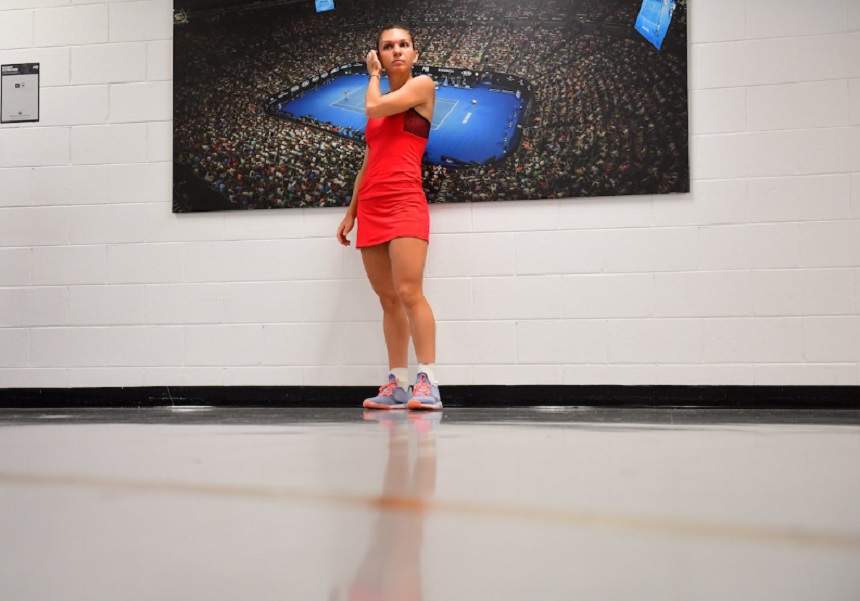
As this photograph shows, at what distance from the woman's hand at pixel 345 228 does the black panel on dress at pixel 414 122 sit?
456 millimetres

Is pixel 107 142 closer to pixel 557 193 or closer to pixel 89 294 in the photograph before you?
pixel 89 294

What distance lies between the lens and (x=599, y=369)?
3.60m

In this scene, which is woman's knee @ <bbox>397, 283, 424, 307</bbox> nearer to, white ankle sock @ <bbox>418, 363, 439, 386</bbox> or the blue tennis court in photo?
white ankle sock @ <bbox>418, 363, 439, 386</bbox>

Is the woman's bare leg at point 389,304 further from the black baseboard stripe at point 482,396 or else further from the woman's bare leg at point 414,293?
the black baseboard stripe at point 482,396

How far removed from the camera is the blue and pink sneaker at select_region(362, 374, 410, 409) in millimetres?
3367

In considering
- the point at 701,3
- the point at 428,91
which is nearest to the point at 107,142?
the point at 428,91

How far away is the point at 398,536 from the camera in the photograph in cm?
83

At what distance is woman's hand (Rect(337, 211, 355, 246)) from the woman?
9 centimetres

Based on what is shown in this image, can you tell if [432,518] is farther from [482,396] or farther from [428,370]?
[482,396]

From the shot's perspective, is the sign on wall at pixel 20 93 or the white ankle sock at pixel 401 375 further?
the sign on wall at pixel 20 93

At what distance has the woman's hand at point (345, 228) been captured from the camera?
11.7 feet

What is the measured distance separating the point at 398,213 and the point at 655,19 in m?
1.38

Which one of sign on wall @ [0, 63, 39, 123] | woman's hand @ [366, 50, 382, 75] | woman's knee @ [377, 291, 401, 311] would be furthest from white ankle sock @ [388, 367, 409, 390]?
sign on wall @ [0, 63, 39, 123]

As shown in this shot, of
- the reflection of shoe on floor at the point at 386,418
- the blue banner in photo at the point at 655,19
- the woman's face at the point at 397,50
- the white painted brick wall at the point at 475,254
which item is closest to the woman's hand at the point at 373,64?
the woman's face at the point at 397,50
